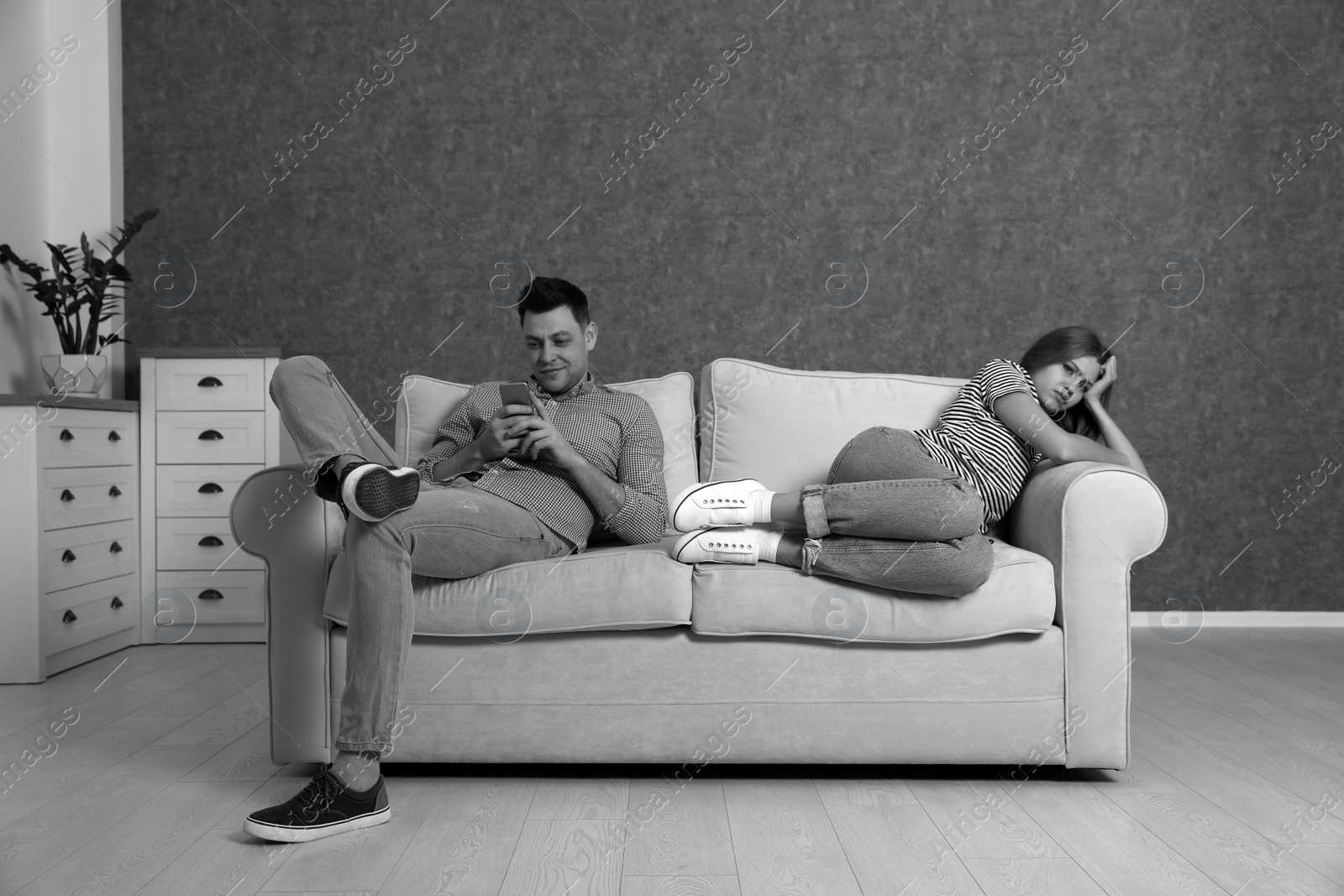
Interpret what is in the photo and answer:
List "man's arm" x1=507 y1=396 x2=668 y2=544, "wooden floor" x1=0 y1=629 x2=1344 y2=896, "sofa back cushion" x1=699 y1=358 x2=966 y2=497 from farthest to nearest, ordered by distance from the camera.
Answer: "sofa back cushion" x1=699 y1=358 x2=966 y2=497, "man's arm" x1=507 y1=396 x2=668 y2=544, "wooden floor" x1=0 y1=629 x2=1344 y2=896

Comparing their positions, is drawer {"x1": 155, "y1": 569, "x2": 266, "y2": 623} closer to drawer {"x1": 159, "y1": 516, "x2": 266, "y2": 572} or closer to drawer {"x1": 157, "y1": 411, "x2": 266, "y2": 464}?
drawer {"x1": 159, "y1": 516, "x2": 266, "y2": 572}

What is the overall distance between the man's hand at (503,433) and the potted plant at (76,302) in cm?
179

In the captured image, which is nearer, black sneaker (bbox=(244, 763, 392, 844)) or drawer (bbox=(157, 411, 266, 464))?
black sneaker (bbox=(244, 763, 392, 844))

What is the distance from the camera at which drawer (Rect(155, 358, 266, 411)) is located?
3.28 m

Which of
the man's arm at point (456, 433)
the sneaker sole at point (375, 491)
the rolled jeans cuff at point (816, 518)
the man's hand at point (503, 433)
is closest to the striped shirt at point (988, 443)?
the rolled jeans cuff at point (816, 518)

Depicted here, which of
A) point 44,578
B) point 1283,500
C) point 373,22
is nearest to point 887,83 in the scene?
point 373,22

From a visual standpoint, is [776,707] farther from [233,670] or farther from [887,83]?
[887,83]

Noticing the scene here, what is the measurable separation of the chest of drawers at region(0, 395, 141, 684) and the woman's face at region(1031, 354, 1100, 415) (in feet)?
8.50

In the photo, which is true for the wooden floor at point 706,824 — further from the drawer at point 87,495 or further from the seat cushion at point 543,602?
the drawer at point 87,495

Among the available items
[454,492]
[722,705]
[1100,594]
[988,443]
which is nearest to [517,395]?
[454,492]

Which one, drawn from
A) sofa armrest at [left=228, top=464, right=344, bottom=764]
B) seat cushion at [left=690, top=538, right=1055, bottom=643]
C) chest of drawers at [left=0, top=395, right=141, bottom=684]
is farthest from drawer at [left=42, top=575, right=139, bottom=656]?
seat cushion at [left=690, top=538, right=1055, bottom=643]

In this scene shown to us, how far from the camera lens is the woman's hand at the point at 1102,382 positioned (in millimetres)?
2297

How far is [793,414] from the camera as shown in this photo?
8.24 ft

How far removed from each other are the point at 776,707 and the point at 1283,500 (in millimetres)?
2551
